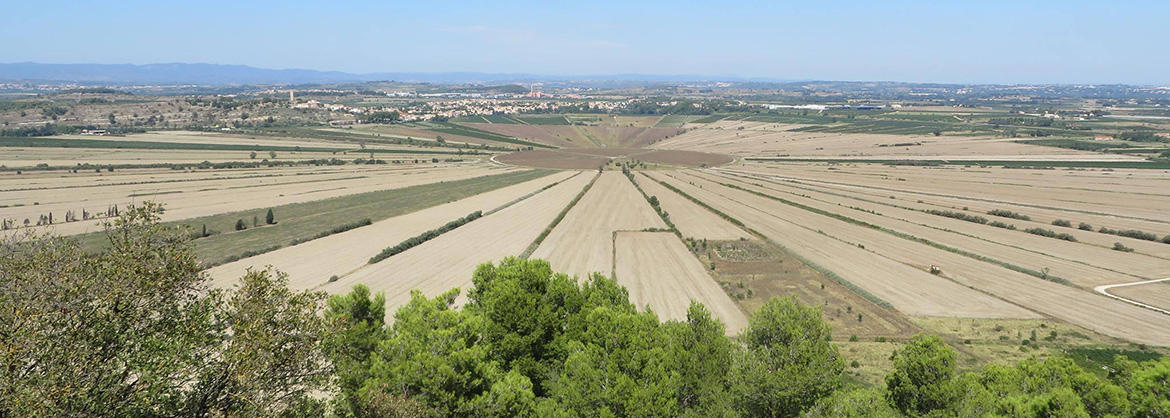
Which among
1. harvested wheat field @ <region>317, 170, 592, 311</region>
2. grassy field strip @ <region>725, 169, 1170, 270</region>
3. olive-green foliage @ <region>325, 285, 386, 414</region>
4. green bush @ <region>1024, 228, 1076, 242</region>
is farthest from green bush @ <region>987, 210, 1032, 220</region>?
olive-green foliage @ <region>325, 285, 386, 414</region>

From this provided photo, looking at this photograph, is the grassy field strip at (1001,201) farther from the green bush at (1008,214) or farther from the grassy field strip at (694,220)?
the grassy field strip at (694,220)

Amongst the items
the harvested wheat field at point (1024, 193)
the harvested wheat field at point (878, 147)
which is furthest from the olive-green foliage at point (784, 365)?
the harvested wheat field at point (878, 147)

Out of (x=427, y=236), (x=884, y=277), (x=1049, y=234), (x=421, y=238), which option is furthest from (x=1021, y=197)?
(x=421, y=238)

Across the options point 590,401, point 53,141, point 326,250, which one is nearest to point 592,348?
point 590,401

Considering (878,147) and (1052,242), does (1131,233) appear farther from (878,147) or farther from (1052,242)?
(878,147)

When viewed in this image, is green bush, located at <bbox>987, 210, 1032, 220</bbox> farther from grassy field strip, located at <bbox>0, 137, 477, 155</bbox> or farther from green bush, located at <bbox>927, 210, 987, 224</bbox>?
grassy field strip, located at <bbox>0, 137, 477, 155</bbox>
